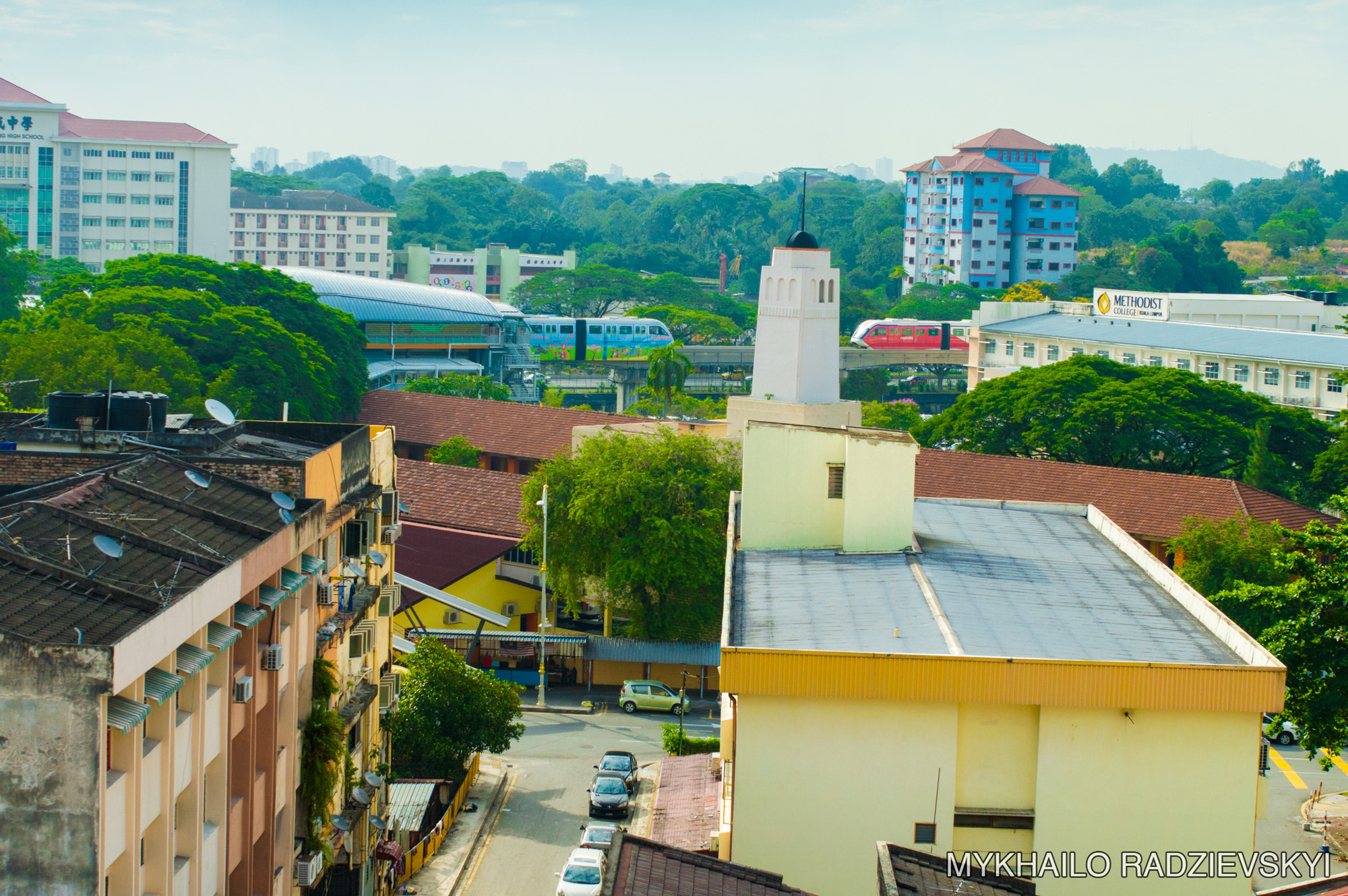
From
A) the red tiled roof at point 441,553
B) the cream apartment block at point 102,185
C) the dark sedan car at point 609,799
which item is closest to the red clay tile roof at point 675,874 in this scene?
the dark sedan car at point 609,799

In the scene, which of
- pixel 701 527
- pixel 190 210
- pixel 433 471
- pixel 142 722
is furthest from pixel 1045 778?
pixel 190 210

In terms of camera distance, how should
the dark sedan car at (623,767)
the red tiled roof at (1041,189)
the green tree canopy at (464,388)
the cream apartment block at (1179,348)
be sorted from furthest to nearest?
the red tiled roof at (1041,189) < the green tree canopy at (464,388) < the cream apartment block at (1179,348) < the dark sedan car at (623,767)

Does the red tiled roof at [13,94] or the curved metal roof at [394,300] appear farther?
the red tiled roof at [13,94]

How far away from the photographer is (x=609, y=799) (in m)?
32.8

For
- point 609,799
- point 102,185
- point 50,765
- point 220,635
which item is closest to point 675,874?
point 50,765

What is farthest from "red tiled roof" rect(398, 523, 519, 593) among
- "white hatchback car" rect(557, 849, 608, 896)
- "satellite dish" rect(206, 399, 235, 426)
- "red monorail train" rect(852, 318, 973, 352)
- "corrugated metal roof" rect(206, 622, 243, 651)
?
"red monorail train" rect(852, 318, 973, 352)

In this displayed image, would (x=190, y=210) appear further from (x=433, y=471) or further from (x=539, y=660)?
(x=539, y=660)

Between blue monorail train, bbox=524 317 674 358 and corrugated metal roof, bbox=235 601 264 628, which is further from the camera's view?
blue monorail train, bbox=524 317 674 358

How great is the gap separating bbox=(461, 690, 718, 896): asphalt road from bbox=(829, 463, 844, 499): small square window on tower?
949 cm

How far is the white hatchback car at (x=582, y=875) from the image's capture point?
25062mm

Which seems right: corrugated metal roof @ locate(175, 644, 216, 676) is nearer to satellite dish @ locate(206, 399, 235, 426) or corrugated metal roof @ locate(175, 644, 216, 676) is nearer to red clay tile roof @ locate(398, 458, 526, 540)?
satellite dish @ locate(206, 399, 235, 426)

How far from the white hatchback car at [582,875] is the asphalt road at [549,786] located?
8.27ft

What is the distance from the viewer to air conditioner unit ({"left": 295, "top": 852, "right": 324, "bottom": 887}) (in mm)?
22188

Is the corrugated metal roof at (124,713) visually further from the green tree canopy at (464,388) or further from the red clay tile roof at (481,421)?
the green tree canopy at (464,388)
